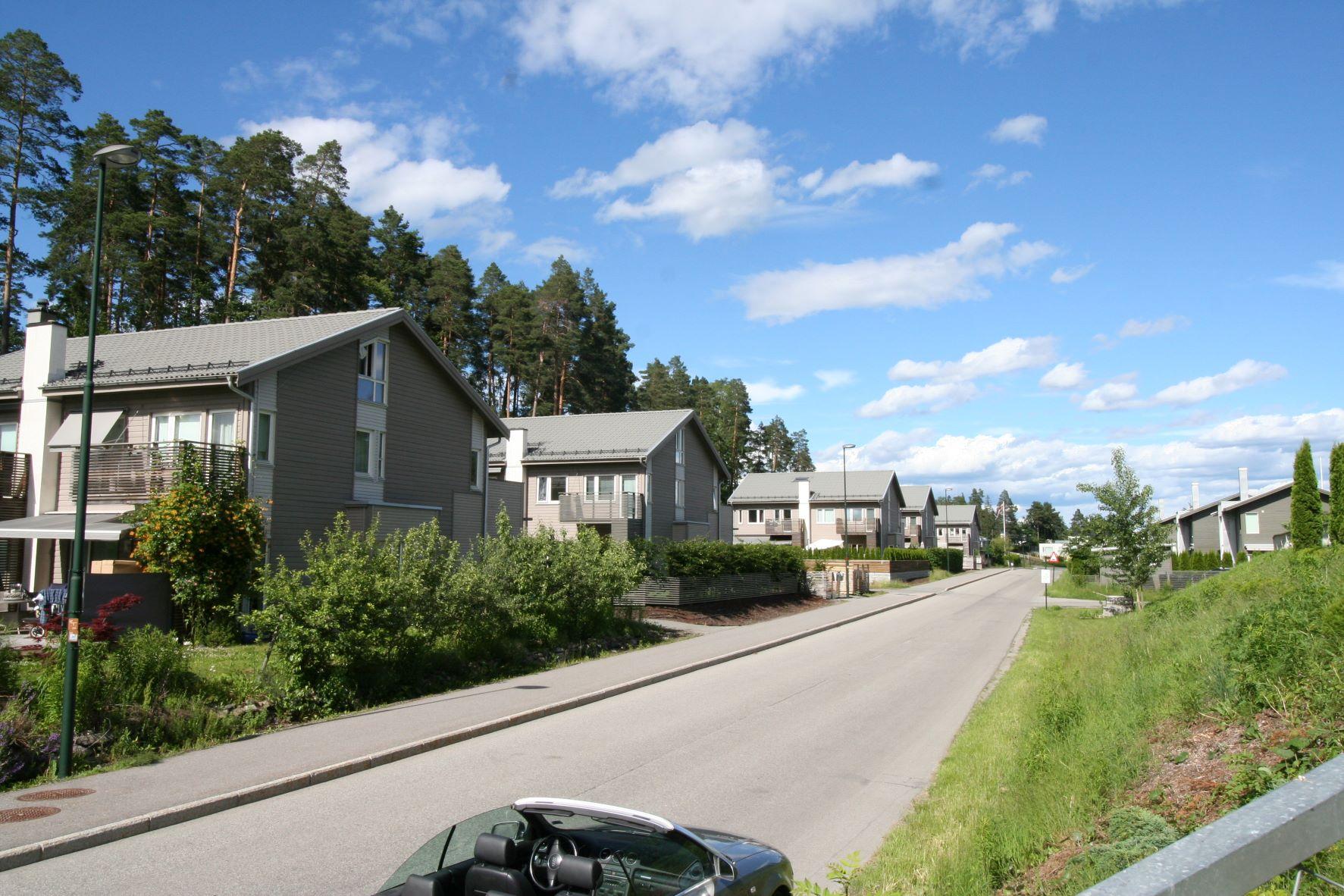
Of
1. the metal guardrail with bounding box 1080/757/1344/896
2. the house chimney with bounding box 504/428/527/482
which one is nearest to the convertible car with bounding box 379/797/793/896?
the metal guardrail with bounding box 1080/757/1344/896

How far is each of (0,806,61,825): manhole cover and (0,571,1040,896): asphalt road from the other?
1.01m

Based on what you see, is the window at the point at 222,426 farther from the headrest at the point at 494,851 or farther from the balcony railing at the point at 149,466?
the headrest at the point at 494,851

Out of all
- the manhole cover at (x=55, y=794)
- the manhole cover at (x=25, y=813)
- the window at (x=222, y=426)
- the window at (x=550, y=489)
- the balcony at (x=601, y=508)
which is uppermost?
the window at (x=222, y=426)

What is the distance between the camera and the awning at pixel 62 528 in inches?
807

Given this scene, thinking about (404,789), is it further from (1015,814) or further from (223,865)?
(1015,814)

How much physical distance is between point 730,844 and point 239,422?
20.5 meters

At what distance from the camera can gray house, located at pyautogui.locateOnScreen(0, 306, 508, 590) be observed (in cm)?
2222

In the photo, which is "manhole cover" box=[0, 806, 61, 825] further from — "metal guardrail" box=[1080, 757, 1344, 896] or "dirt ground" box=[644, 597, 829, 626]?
"dirt ground" box=[644, 597, 829, 626]

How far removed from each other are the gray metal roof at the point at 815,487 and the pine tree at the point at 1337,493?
49.4 m

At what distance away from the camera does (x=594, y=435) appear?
148ft

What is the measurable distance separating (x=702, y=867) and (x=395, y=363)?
25341 millimetres

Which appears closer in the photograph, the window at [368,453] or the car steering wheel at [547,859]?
the car steering wheel at [547,859]

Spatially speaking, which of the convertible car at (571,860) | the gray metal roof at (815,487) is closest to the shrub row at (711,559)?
the convertible car at (571,860)

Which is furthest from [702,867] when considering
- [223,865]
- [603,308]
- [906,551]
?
[906,551]
